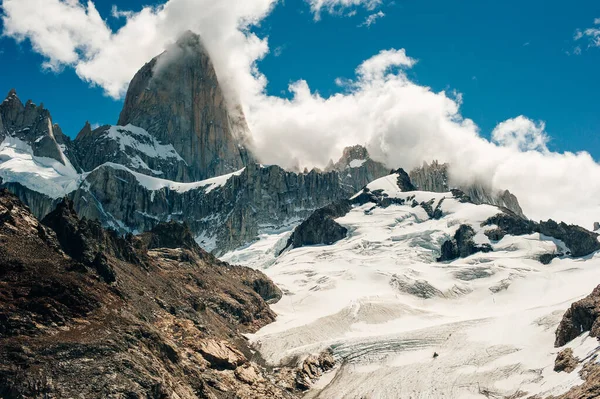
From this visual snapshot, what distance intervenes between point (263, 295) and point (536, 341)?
273 feet

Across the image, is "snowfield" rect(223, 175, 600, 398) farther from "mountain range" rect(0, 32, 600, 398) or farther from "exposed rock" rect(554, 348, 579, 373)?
"exposed rock" rect(554, 348, 579, 373)

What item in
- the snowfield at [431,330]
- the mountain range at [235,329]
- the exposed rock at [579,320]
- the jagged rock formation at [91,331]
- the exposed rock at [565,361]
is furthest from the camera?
the snowfield at [431,330]

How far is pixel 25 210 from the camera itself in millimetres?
87188

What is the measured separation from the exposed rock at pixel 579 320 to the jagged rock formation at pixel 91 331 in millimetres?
40748

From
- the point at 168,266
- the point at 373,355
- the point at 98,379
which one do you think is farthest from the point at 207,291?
the point at 98,379

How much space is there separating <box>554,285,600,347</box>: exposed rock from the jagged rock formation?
4075cm

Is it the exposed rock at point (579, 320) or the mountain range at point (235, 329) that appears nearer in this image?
the mountain range at point (235, 329)

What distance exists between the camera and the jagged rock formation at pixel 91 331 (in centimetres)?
5941

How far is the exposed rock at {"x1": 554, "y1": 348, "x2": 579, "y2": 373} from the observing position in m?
81.8

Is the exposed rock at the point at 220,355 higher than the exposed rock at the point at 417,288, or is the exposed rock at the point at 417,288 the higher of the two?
the exposed rock at the point at 417,288

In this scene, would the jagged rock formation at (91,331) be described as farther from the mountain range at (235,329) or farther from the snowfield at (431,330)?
the snowfield at (431,330)

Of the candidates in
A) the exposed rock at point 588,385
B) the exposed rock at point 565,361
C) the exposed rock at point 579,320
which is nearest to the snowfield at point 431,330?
the exposed rock at point 565,361

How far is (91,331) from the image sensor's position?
6712cm

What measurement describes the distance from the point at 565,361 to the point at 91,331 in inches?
2297
